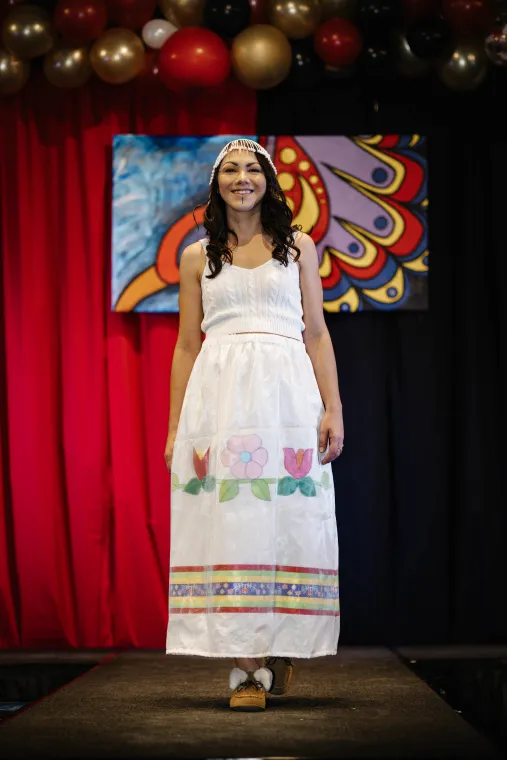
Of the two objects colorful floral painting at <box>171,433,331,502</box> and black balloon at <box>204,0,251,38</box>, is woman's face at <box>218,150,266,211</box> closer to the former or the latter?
colorful floral painting at <box>171,433,331,502</box>

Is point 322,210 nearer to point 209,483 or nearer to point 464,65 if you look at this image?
point 464,65

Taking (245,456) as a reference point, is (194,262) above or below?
above

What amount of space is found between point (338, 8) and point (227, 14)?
0.45 metres

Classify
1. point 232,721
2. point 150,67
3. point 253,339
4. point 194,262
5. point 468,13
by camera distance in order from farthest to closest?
point 150,67 < point 468,13 < point 194,262 < point 253,339 < point 232,721

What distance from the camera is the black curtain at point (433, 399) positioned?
451 centimetres

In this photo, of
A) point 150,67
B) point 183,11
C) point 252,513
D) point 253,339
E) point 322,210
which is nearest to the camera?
point 252,513

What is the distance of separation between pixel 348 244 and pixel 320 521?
6.61 ft

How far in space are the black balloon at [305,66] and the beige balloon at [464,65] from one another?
504 millimetres

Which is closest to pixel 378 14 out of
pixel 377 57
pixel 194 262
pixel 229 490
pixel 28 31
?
pixel 377 57

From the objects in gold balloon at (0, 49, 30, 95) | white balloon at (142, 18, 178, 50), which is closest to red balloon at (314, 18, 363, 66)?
white balloon at (142, 18, 178, 50)

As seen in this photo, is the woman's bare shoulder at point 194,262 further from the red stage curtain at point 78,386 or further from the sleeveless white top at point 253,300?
the red stage curtain at point 78,386

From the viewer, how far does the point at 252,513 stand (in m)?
2.69

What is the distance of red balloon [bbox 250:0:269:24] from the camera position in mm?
4273

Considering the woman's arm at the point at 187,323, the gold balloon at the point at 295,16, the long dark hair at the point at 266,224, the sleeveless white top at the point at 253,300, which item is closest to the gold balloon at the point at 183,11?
the gold balloon at the point at 295,16
